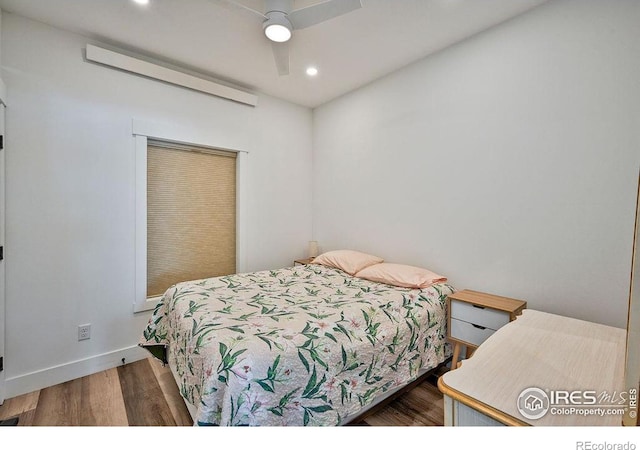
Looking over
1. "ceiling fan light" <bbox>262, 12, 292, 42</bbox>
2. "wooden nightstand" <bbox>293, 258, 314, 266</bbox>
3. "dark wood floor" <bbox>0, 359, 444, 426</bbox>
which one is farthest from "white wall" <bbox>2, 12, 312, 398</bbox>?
"wooden nightstand" <bbox>293, 258, 314, 266</bbox>

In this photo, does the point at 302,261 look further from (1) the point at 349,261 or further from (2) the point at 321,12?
(2) the point at 321,12

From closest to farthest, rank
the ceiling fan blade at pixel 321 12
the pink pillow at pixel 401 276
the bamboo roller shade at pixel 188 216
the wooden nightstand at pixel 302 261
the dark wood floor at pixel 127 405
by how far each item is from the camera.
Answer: the ceiling fan blade at pixel 321 12
the dark wood floor at pixel 127 405
the pink pillow at pixel 401 276
the bamboo roller shade at pixel 188 216
the wooden nightstand at pixel 302 261

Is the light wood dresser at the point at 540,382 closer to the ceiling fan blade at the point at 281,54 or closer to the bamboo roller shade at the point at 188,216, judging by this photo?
the ceiling fan blade at the point at 281,54

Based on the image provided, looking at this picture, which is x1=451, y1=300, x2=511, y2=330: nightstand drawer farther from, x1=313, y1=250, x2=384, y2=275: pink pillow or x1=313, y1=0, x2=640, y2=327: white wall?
x1=313, y1=250, x2=384, y2=275: pink pillow

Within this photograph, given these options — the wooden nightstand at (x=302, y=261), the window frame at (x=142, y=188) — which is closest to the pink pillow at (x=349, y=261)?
the wooden nightstand at (x=302, y=261)

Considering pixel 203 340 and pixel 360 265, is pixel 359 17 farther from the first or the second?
pixel 203 340

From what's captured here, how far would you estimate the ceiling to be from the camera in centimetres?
190

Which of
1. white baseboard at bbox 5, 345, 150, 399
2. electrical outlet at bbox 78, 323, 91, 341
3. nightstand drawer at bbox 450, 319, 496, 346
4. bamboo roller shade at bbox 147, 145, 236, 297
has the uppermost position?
bamboo roller shade at bbox 147, 145, 236, 297

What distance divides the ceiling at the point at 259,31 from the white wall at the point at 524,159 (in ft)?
0.72

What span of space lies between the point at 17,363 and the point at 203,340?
1.81 metres

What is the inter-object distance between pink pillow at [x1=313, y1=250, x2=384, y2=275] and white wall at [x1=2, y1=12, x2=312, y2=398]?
72.2 inches

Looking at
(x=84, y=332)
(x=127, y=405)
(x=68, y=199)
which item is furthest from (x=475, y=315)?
(x=68, y=199)

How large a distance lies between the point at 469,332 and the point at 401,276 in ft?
2.01

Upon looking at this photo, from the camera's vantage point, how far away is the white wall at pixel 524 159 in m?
1.63
